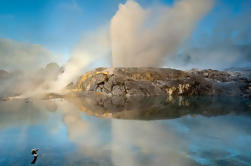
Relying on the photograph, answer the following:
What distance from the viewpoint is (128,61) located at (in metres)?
58.6

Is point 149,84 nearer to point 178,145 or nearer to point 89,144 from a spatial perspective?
point 178,145

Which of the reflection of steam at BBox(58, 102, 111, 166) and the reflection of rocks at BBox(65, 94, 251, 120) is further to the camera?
the reflection of rocks at BBox(65, 94, 251, 120)

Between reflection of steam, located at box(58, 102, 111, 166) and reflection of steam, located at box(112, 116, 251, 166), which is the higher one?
reflection of steam, located at box(58, 102, 111, 166)

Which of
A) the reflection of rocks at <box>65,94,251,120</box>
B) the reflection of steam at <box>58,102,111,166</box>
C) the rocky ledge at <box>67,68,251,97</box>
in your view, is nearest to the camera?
the reflection of steam at <box>58,102,111,166</box>

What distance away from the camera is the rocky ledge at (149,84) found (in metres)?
43.9

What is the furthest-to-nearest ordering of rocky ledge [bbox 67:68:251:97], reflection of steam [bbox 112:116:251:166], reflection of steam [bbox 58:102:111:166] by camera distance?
rocky ledge [bbox 67:68:251:97] < reflection of steam [bbox 112:116:251:166] < reflection of steam [bbox 58:102:111:166]

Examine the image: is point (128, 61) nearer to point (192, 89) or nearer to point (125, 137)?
point (192, 89)

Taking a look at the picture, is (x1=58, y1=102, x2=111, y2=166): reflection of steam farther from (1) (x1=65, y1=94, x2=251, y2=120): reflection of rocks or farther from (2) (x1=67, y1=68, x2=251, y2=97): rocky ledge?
(2) (x1=67, y1=68, x2=251, y2=97): rocky ledge

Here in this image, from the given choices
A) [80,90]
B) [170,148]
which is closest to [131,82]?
[80,90]

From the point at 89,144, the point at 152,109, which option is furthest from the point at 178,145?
the point at 152,109

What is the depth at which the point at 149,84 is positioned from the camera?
46.2m

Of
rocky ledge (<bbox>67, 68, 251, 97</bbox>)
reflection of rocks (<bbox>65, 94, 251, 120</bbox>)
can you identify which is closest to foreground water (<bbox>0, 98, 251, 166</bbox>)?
reflection of rocks (<bbox>65, 94, 251, 120</bbox>)

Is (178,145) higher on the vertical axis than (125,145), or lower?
lower

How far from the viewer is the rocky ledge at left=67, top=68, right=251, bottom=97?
43.9m
